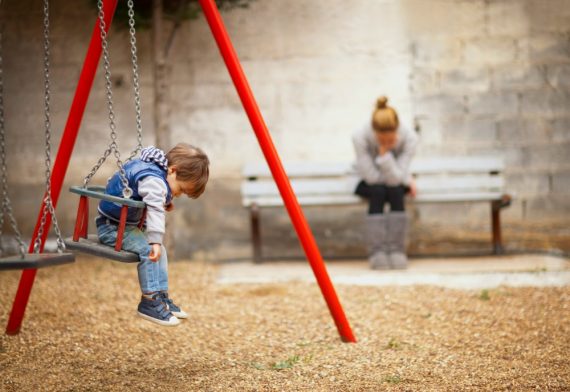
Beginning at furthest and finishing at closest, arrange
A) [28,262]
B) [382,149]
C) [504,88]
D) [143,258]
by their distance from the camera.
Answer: [504,88]
[382,149]
[143,258]
[28,262]

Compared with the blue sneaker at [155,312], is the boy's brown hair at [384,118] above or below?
above

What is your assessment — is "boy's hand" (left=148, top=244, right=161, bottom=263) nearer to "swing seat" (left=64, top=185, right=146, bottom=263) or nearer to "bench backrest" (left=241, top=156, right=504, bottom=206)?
"swing seat" (left=64, top=185, right=146, bottom=263)

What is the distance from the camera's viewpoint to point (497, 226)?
6273 millimetres

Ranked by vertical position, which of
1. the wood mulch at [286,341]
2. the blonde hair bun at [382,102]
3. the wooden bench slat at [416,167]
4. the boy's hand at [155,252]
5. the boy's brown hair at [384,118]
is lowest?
the wood mulch at [286,341]

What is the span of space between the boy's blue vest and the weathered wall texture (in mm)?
3278

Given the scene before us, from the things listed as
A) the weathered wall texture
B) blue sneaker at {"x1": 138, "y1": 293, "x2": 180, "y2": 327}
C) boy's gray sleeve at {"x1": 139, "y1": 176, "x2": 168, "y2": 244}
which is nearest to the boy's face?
boy's gray sleeve at {"x1": 139, "y1": 176, "x2": 168, "y2": 244}

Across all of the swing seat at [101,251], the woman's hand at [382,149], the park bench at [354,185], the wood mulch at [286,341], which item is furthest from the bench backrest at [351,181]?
the swing seat at [101,251]

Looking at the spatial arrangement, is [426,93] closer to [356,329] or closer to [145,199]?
[356,329]

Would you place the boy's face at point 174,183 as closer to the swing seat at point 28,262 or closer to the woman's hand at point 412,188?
the swing seat at point 28,262

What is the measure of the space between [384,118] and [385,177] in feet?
1.50

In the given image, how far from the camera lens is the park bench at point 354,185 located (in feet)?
20.2

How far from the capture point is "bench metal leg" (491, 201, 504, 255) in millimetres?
6199

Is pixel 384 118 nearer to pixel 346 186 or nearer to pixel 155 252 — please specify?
pixel 346 186

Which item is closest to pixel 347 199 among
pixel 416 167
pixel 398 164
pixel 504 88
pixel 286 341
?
pixel 398 164
